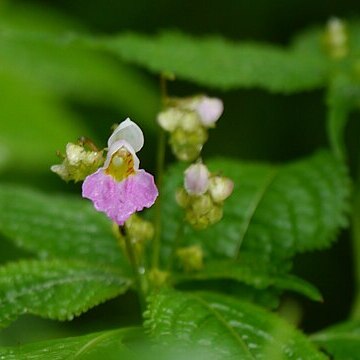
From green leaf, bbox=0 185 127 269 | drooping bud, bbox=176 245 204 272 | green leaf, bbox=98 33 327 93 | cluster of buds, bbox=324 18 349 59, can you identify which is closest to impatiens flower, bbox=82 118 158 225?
drooping bud, bbox=176 245 204 272

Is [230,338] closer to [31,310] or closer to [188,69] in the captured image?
[31,310]

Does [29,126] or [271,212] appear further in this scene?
[29,126]

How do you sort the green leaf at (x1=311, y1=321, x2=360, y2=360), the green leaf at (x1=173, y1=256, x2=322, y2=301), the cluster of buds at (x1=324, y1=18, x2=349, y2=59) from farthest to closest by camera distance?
the cluster of buds at (x1=324, y1=18, x2=349, y2=59), the green leaf at (x1=311, y1=321, x2=360, y2=360), the green leaf at (x1=173, y1=256, x2=322, y2=301)

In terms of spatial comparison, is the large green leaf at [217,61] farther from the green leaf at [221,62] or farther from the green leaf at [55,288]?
the green leaf at [55,288]

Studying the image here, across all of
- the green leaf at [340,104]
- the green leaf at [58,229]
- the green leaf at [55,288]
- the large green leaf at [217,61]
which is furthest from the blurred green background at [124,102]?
the green leaf at [55,288]

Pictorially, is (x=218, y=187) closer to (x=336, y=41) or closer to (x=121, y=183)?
(x=121, y=183)

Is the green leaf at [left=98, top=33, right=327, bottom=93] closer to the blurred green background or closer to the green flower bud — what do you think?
the green flower bud

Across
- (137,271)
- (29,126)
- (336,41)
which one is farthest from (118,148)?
(29,126)

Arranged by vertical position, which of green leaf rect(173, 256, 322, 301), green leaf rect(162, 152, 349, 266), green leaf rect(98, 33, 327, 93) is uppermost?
green leaf rect(98, 33, 327, 93)
